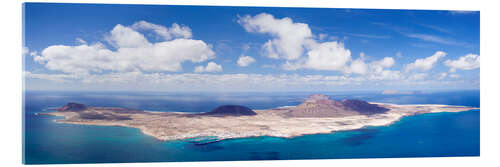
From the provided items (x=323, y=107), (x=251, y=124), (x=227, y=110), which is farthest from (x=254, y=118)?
(x=323, y=107)

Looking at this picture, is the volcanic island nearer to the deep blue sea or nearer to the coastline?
the coastline

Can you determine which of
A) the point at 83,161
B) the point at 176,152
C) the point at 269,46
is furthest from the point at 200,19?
the point at 83,161

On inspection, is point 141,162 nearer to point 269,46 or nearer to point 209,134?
point 209,134

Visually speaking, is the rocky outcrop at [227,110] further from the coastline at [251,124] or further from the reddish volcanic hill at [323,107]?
the reddish volcanic hill at [323,107]

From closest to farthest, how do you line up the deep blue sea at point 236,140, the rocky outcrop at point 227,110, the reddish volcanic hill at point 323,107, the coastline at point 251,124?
the deep blue sea at point 236,140
the coastline at point 251,124
the rocky outcrop at point 227,110
the reddish volcanic hill at point 323,107

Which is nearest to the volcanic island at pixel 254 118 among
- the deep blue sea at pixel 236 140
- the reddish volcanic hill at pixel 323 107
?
the reddish volcanic hill at pixel 323 107

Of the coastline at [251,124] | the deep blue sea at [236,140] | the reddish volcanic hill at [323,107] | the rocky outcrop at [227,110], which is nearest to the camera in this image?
the deep blue sea at [236,140]
